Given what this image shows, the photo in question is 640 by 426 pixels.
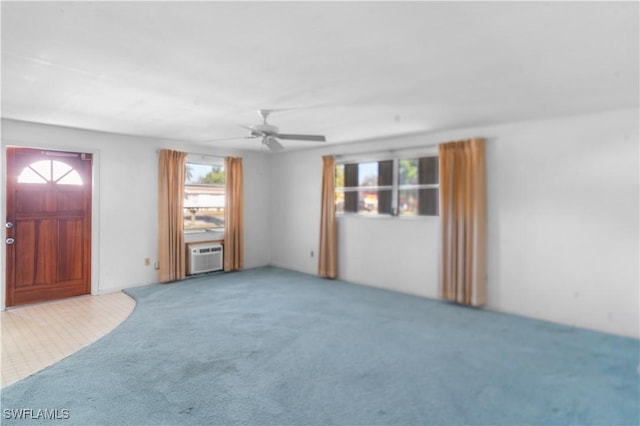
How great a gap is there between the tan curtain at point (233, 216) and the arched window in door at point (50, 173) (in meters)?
2.33

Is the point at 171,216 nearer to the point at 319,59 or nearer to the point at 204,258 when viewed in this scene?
the point at 204,258

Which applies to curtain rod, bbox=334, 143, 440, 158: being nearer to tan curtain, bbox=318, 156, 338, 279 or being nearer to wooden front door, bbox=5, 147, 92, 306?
tan curtain, bbox=318, 156, 338, 279

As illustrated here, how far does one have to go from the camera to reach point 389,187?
5.60 m

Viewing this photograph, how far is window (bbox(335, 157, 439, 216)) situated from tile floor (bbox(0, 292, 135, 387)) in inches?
143

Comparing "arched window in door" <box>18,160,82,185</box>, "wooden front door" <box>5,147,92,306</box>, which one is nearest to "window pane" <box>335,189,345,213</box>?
"wooden front door" <box>5,147,92,306</box>

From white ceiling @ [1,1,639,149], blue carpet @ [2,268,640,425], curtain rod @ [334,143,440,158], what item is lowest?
blue carpet @ [2,268,640,425]

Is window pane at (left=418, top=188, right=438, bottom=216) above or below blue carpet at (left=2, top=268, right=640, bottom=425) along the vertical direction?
above

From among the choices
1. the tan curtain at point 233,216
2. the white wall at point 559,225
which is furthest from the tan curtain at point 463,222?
the tan curtain at point 233,216

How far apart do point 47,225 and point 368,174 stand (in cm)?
462

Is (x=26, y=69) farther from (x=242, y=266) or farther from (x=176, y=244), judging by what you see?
(x=242, y=266)

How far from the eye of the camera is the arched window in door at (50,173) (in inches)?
181

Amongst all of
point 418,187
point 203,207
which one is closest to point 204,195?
point 203,207

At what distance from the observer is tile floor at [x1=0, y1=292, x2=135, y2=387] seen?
9.98 feet

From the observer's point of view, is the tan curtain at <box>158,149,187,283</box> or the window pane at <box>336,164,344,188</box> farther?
the window pane at <box>336,164,344,188</box>
